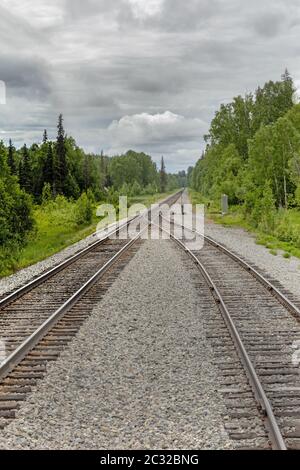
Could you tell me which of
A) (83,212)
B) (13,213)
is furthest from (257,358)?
(83,212)

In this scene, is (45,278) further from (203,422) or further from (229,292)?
(203,422)

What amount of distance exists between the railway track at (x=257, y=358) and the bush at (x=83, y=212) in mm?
26198

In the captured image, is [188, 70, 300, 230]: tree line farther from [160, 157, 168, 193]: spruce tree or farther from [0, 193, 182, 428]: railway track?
[160, 157, 168, 193]: spruce tree

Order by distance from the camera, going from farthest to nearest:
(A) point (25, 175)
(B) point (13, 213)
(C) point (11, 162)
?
(A) point (25, 175) → (C) point (11, 162) → (B) point (13, 213)

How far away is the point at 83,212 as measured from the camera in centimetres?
4119

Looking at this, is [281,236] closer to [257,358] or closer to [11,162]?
[257,358]

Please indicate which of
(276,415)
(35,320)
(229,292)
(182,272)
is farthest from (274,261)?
(276,415)

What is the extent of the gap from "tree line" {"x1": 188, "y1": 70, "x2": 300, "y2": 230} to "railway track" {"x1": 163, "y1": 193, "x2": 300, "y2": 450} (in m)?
16.2

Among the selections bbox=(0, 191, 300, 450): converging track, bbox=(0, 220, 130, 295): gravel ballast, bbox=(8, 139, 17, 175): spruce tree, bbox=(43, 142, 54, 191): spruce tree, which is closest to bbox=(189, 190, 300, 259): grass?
bbox=(0, 191, 300, 450): converging track

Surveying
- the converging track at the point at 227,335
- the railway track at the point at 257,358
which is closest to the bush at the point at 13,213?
the converging track at the point at 227,335

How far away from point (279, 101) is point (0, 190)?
37959mm

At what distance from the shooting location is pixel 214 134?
188 feet

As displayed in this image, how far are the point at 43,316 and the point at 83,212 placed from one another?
30.5m

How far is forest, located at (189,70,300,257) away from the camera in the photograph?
2916cm
